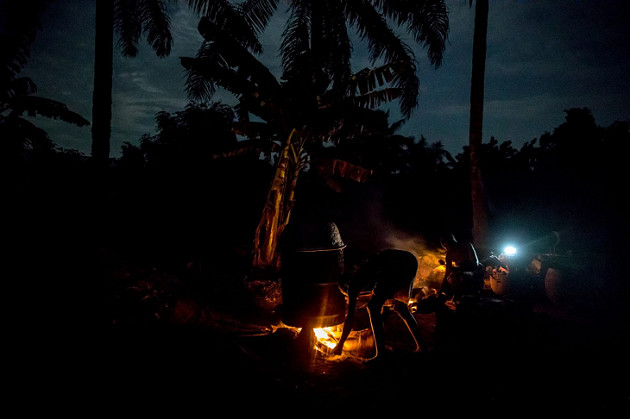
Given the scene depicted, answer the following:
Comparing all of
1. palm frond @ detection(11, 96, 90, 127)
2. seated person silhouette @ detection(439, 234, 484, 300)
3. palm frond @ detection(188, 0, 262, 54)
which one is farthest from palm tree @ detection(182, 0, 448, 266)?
palm frond @ detection(11, 96, 90, 127)

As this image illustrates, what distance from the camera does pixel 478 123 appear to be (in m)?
10.2

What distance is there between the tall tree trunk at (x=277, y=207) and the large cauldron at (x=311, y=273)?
4158mm

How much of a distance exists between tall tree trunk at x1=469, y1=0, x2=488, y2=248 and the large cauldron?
22.2 ft

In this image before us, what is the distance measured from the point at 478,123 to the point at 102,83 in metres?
9.63

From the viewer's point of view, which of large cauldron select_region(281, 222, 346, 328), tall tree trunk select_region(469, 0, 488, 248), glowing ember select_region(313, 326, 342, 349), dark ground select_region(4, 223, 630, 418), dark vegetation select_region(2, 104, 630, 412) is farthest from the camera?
tall tree trunk select_region(469, 0, 488, 248)

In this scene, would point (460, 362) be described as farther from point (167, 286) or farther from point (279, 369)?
point (167, 286)

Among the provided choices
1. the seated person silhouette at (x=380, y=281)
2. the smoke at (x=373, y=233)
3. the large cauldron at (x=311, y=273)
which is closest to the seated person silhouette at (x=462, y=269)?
the seated person silhouette at (x=380, y=281)

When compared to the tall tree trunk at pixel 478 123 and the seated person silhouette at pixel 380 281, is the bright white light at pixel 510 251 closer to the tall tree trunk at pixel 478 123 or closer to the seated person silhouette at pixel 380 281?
the tall tree trunk at pixel 478 123

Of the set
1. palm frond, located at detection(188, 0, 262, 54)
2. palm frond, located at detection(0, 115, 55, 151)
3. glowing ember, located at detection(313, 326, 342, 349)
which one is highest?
palm frond, located at detection(188, 0, 262, 54)

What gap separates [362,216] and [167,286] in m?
13.3

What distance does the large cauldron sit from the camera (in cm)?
491

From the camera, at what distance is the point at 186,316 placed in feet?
20.2

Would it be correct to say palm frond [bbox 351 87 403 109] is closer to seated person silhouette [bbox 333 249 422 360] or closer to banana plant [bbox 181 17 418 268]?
banana plant [bbox 181 17 418 268]

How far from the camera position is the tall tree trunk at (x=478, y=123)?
10.2 meters
